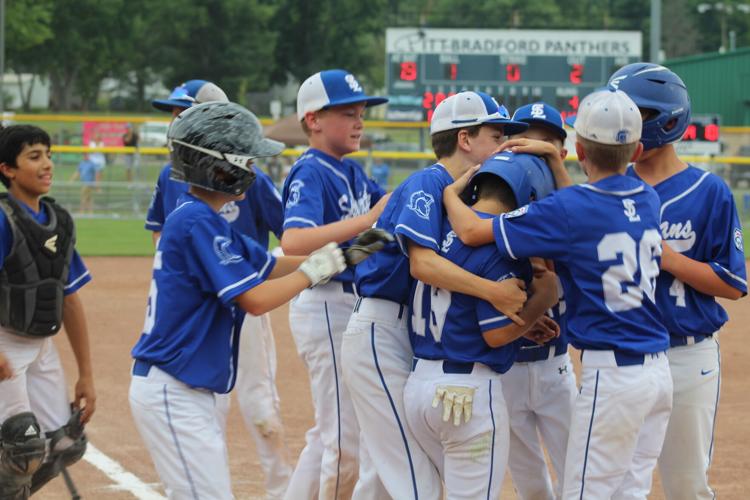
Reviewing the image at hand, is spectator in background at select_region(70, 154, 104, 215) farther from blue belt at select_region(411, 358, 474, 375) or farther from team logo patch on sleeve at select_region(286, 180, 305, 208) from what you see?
blue belt at select_region(411, 358, 474, 375)

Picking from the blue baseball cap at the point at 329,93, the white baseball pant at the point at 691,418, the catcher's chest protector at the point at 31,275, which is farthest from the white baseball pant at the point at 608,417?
the catcher's chest protector at the point at 31,275

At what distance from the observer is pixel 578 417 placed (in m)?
4.12

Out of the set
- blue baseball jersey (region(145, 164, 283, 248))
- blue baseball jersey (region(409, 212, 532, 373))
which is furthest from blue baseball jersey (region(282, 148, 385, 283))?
blue baseball jersey (region(409, 212, 532, 373))

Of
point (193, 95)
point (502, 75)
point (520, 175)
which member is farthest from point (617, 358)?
point (502, 75)

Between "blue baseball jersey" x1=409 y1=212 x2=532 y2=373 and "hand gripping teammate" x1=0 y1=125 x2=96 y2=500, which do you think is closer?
"blue baseball jersey" x1=409 y1=212 x2=532 y2=373

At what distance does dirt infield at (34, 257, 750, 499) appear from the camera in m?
6.46

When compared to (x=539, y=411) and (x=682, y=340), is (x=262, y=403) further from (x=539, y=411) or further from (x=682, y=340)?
(x=682, y=340)

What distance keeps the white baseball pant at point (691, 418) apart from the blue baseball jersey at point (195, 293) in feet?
5.67

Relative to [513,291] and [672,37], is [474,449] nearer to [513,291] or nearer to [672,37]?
[513,291]

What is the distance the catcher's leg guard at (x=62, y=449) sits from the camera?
5277 millimetres

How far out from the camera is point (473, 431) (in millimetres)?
4098

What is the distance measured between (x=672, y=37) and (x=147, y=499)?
85765mm

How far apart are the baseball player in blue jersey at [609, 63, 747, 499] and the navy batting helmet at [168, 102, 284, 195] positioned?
153cm

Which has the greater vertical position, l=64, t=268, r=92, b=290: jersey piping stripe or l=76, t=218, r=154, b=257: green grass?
l=64, t=268, r=92, b=290: jersey piping stripe
